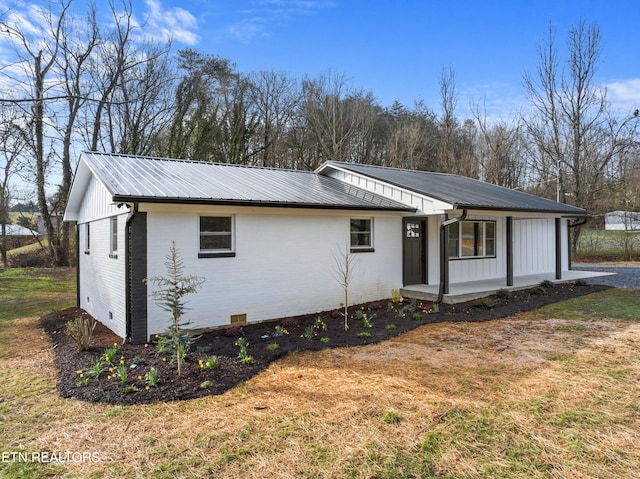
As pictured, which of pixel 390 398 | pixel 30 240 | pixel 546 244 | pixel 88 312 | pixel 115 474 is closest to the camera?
pixel 115 474

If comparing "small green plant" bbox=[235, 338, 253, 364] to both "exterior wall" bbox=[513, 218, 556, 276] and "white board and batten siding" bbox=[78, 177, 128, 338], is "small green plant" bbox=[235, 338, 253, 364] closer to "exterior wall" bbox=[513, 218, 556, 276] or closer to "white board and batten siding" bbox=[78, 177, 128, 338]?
"white board and batten siding" bbox=[78, 177, 128, 338]

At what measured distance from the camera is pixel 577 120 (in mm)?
23109

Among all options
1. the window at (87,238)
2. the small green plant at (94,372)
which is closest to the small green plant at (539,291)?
the small green plant at (94,372)

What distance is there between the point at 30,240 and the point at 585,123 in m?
33.0

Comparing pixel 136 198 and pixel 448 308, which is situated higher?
pixel 136 198

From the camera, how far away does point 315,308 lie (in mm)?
9109

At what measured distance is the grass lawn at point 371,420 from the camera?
311 centimetres

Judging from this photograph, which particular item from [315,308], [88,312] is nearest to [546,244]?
[315,308]

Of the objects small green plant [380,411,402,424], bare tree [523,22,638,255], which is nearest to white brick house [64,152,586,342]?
small green plant [380,411,402,424]

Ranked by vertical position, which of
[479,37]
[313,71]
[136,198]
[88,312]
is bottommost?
[88,312]

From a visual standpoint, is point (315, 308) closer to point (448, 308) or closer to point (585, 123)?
point (448, 308)

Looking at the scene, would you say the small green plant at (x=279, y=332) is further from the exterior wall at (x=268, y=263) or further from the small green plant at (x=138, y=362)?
the small green plant at (x=138, y=362)

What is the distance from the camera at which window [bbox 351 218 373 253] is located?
9.88m

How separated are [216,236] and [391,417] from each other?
5.13m
